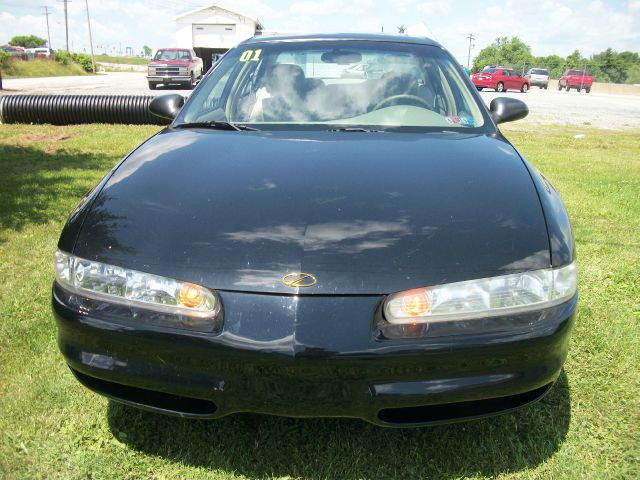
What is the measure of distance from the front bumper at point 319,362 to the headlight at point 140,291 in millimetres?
56

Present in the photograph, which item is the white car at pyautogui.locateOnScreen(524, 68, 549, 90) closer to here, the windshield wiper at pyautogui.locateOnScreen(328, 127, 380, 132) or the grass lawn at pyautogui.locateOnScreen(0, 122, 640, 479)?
the grass lawn at pyautogui.locateOnScreen(0, 122, 640, 479)

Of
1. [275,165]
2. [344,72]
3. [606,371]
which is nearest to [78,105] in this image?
[344,72]

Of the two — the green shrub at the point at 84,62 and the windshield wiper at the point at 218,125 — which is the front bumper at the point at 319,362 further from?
the green shrub at the point at 84,62

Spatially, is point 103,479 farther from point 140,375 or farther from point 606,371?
point 606,371

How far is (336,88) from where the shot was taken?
9.23ft

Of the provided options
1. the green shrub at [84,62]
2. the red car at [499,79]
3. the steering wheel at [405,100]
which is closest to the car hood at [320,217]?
the steering wheel at [405,100]

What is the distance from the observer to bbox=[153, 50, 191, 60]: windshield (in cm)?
2295

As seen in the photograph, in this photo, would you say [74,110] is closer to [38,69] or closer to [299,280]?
[299,280]

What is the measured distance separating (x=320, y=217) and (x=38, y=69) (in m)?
39.7

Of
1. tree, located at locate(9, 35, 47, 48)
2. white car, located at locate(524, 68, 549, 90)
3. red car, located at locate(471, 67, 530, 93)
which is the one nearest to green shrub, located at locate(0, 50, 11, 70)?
red car, located at locate(471, 67, 530, 93)

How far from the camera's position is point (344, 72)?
118 inches

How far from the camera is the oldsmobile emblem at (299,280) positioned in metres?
1.51

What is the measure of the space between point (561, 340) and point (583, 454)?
0.62 m

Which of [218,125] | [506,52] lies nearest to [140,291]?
[218,125]
